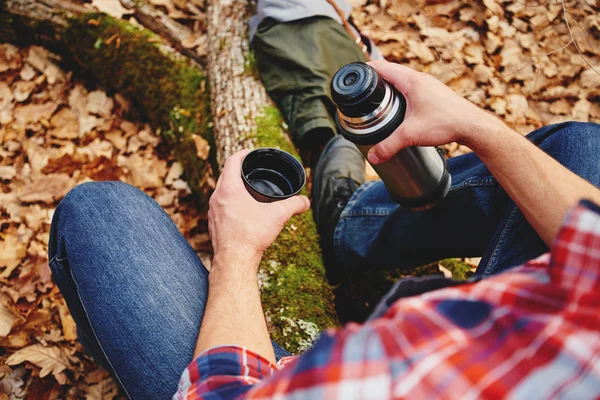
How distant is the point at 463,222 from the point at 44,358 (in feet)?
7.32

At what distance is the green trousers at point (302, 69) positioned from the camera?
2.87 metres

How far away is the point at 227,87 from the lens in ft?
9.65

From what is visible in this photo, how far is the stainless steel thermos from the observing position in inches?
62.5

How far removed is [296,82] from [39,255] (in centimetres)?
192

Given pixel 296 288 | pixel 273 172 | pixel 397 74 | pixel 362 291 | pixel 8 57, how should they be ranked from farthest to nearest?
pixel 8 57, pixel 362 291, pixel 296 288, pixel 273 172, pixel 397 74

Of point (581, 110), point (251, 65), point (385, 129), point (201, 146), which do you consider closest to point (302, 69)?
point (251, 65)

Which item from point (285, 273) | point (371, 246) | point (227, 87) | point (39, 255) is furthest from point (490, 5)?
point (39, 255)

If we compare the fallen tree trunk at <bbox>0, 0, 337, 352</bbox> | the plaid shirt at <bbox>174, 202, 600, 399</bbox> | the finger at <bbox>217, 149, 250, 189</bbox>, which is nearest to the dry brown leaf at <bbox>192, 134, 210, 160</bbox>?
the fallen tree trunk at <bbox>0, 0, 337, 352</bbox>

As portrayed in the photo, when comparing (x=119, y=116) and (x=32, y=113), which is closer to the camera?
(x=32, y=113)

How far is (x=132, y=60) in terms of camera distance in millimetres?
3207

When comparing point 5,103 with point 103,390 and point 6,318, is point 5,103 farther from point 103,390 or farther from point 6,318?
point 103,390

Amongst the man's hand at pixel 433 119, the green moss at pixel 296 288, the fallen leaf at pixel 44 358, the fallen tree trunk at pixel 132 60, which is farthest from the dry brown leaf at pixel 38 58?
the man's hand at pixel 433 119

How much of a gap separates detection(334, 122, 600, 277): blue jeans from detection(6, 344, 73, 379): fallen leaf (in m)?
1.59

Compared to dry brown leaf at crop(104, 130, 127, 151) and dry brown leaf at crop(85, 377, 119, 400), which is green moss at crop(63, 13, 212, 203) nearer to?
dry brown leaf at crop(104, 130, 127, 151)
